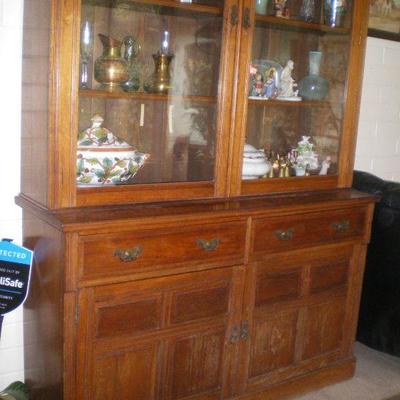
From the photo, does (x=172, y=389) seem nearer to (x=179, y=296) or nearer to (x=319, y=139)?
(x=179, y=296)

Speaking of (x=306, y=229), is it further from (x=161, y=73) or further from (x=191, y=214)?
(x=161, y=73)

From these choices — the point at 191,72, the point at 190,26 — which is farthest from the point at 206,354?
the point at 190,26

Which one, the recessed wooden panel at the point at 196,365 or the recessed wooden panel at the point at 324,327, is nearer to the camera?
the recessed wooden panel at the point at 196,365

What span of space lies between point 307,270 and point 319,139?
56 cm

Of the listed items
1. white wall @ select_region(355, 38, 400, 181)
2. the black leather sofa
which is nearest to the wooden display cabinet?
the black leather sofa

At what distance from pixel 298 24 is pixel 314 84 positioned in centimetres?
26

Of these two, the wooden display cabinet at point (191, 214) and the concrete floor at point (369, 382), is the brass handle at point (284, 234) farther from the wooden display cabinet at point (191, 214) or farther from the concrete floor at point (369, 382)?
the concrete floor at point (369, 382)

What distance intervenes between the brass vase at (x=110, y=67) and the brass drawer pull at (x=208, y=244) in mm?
585

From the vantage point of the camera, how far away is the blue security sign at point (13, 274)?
1817 millimetres

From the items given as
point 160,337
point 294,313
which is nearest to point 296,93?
point 294,313

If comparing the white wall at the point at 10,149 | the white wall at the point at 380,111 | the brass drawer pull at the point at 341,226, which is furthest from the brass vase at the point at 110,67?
the white wall at the point at 380,111

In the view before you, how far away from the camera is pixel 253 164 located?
2158mm

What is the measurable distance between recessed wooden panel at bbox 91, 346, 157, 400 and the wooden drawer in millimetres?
542

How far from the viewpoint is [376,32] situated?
296 cm
